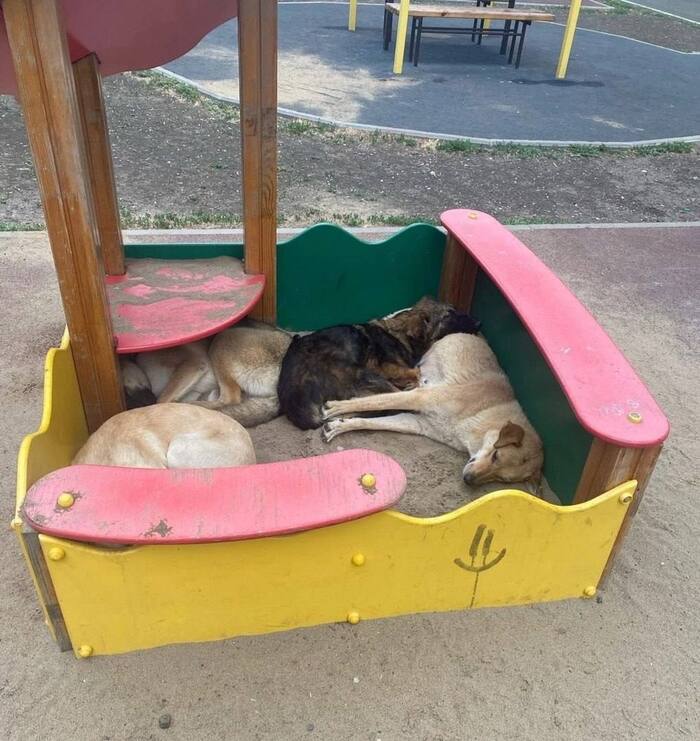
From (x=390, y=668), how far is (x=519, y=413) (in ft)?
5.09

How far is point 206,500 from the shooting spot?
2.26 m

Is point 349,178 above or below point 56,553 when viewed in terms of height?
below

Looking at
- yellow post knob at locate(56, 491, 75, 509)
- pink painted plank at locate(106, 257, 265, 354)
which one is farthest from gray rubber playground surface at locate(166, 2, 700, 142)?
yellow post knob at locate(56, 491, 75, 509)

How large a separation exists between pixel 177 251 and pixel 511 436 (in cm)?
232

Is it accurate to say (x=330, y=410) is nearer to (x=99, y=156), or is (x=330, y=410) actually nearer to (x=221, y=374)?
(x=221, y=374)

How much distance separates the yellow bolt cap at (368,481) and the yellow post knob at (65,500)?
97 cm

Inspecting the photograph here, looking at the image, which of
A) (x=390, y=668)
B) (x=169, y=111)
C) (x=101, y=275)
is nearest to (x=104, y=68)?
(x=101, y=275)

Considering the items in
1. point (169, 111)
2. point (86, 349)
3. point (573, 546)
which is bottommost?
point (169, 111)

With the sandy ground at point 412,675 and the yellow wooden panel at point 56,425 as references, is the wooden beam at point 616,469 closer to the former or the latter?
the sandy ground at point 412,675

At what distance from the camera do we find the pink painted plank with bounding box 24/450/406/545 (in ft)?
6.98

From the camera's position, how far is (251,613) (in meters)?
2.57

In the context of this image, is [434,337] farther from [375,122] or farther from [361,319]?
[375,122]

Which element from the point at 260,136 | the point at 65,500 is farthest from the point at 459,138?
the point at 65,500

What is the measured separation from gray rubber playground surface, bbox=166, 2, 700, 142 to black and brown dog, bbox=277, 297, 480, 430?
6499 mm
